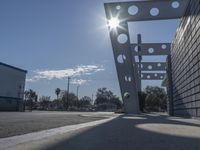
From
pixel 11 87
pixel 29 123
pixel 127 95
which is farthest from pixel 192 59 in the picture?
pixel 11 87

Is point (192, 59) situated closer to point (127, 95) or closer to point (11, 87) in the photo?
point (127, 95)

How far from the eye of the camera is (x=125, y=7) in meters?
31.5

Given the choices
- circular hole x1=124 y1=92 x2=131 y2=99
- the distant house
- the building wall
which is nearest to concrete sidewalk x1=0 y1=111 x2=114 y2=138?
the building wall

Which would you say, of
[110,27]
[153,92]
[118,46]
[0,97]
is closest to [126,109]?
[118,46]

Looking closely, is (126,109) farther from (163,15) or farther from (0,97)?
(0,97)

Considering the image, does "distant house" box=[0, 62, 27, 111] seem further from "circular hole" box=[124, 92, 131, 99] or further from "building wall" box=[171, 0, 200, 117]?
"building wall" box=[171, 0, 200, 117]

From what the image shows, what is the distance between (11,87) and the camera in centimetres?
6119

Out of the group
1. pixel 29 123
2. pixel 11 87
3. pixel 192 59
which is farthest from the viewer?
pixel 11 87

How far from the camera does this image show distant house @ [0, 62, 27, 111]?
192ft

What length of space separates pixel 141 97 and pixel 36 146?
49.6m

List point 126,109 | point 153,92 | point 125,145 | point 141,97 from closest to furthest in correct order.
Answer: point 125,145 < point 126,109 < point 141,97 < point 153,92

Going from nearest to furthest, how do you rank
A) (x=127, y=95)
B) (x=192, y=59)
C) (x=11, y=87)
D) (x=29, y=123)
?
(x=29, y=123)
(x=192, y=59)
(x=127, y=95)
(x=11, y=87)

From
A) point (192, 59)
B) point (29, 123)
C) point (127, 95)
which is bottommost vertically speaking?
point (29, 123)

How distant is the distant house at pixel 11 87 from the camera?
192 ft
